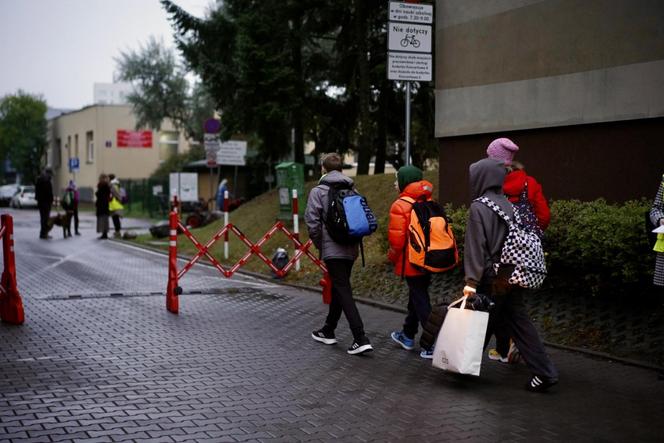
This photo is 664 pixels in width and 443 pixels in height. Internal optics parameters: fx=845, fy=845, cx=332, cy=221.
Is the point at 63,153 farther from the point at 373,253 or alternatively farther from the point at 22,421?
the point at 22,421

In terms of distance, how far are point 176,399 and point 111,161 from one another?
196 feet

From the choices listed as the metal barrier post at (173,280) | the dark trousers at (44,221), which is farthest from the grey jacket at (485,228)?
the dark trousers at (44,221)

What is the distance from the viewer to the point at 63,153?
72.6 meters

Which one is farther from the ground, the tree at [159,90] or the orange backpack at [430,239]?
the tree at [159,90]

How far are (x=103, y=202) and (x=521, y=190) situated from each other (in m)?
19.9

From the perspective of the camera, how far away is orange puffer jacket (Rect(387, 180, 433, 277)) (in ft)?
25.2

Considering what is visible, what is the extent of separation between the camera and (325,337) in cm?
868

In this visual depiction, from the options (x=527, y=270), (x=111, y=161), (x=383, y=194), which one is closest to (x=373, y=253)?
(x=383, y=194)

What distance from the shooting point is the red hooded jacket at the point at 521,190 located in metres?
7.02

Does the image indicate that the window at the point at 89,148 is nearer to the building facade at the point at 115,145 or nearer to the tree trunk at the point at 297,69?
the building facade at the point at 115,145

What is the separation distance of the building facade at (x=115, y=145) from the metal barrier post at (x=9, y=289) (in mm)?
52358

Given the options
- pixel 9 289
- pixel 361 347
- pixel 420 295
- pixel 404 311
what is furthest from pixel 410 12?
pixel 9 289

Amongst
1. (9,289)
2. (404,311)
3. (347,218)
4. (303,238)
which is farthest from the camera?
(303,238)

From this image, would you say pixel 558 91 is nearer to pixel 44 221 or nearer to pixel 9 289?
pixel 9 289
